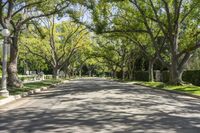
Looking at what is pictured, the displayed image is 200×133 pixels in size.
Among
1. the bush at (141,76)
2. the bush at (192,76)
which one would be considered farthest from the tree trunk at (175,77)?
the bush at (141,76)

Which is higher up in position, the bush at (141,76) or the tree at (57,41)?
the tree at (57,41)

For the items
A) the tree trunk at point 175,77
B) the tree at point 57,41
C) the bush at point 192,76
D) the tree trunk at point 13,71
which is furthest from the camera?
the tree at point 57,41

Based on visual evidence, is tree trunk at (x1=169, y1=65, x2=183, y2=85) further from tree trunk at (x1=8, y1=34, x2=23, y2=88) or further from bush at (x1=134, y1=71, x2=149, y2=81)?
bush at (x1=134, y1=71, x2=149, y2=81)

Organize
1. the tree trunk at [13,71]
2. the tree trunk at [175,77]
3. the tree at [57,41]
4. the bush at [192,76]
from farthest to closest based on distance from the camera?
the tree at [57,41] < the bush at [192,76] < the tree trunk at [175,77] < the tree trunk at [13,71]

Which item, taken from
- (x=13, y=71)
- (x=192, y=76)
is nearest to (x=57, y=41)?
(x=192, y=76)

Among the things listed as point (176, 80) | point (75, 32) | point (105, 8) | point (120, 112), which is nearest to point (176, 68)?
point (176, 80)

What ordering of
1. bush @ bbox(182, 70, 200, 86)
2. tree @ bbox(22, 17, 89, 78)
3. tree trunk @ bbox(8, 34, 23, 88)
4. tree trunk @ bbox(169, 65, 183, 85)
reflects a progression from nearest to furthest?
tree trunk @ bbox(8, 34, 23, 88) → tree trunk @ bbox(169, 65, 183, 85) → bush @ bbox(182, 70, 200, 86) → tree @ bbox(22, 17, 89, 78)

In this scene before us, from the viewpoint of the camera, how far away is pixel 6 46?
67.6ft

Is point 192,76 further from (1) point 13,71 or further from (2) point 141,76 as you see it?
(2) point 141,76

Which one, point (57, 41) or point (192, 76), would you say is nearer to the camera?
point (192, 76)

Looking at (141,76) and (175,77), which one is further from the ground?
(141,76)

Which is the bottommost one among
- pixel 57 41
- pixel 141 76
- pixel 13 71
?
pixel 141 76

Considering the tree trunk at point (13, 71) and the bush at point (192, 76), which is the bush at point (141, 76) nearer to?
the bush at point (192, 76)

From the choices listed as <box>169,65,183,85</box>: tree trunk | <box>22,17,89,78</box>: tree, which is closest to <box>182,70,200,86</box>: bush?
<box>169,65,183,85</box>: tree trunk
